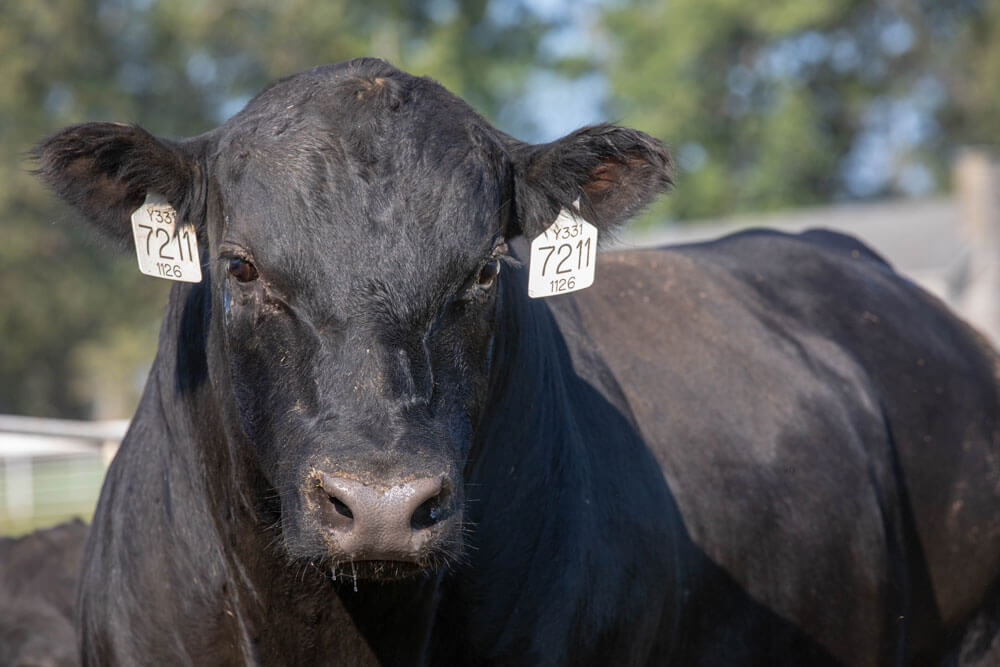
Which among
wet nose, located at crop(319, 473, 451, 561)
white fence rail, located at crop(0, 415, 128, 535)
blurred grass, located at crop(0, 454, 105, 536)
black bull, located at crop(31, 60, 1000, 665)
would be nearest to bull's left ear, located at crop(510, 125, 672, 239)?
black bull, located at crop(31, 60, 1000, 665)

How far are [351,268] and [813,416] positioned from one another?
271 cm

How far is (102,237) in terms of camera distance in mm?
3562

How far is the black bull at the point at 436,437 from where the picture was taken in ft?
9.82

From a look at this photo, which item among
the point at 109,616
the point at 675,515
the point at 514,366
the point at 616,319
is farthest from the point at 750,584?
the point at 109,616

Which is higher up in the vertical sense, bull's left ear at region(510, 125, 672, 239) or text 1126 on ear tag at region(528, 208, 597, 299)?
bull's left ear at region(510, 125, 672, 239)

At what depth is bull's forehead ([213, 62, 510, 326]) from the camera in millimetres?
3041

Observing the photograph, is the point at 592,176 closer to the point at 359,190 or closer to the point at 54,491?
the point at 359,190

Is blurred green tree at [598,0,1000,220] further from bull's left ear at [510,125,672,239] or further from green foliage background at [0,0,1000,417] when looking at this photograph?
bull's left ear at [510,125,672,239]

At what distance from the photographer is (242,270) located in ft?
10.4

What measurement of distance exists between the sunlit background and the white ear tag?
103 ft

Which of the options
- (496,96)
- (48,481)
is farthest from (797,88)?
(48,481)

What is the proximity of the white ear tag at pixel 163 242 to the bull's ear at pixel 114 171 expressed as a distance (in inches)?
1.4

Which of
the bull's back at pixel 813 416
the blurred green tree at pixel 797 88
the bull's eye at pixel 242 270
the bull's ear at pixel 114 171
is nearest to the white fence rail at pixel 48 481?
the bull's back at pixel 813 416

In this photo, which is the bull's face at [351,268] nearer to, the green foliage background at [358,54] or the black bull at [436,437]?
the black bull at [436,437]
